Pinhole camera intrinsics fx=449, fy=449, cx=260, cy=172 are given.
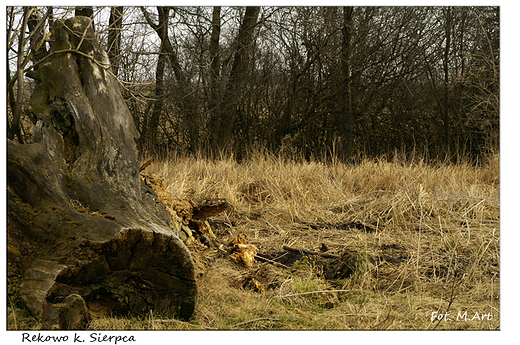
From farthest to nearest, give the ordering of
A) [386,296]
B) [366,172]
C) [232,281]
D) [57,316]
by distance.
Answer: [366,172] → [232,281] → [386,296] → [57,316]

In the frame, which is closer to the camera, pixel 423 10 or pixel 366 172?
pixel 366 172

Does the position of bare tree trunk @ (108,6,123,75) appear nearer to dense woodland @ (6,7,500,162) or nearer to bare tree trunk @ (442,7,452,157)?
dense woodland @ (6,7,500,162)

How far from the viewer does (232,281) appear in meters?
3.09

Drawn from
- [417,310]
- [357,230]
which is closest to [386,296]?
[417,310]

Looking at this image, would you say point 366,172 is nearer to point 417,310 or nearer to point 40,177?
point 417,310

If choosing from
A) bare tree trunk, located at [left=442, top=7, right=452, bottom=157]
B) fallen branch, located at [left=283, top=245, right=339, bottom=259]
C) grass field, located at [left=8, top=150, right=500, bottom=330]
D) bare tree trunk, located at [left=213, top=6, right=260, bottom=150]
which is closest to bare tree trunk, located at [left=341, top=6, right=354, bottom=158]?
bare tree trunk, located at [left=213, top=6, right=260, bottom=150]

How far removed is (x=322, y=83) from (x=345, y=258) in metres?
7.57

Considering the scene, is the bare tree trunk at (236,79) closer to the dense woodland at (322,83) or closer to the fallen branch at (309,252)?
the dense woodland at (322,83)

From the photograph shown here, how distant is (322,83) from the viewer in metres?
10.2

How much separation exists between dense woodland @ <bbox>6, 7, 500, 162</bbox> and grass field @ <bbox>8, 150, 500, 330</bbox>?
9.96 feet

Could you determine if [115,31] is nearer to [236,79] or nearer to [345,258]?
[236,79]

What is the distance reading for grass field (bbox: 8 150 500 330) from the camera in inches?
97.1

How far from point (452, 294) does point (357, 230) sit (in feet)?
5.37

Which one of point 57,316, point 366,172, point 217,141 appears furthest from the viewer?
point 217,141
